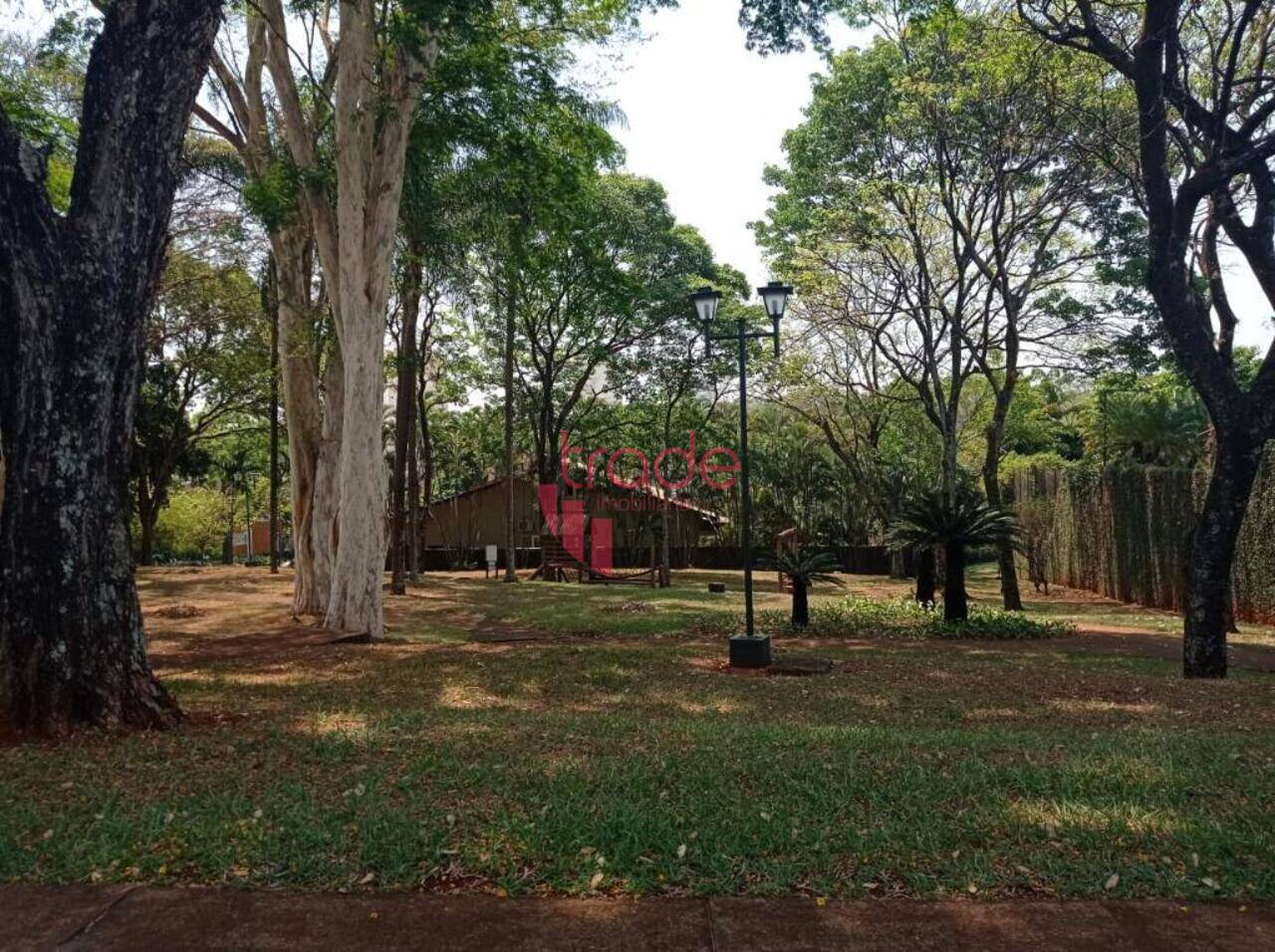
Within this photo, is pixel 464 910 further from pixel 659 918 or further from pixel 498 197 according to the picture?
pixel 498 197

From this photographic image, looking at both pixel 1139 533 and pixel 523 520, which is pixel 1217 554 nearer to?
pixel 1139 533

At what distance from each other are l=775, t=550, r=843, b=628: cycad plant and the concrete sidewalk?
10624 millimetres

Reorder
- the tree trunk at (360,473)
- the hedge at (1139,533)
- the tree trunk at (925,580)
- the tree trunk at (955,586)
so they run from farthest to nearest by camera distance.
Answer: the tree trunk at (925,580) < the hedge at (1139,533) < the tree trunk at (955,586) < the tree trunk at (360,473)

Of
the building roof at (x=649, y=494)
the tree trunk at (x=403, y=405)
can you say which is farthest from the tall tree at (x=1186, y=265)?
the building roof at (x=649, y=494)

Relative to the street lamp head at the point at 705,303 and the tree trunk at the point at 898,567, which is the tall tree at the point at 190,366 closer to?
the street lamp head at the point at 705,303

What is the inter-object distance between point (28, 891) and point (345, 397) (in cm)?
881

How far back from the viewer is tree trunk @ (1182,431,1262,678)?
9117 mm

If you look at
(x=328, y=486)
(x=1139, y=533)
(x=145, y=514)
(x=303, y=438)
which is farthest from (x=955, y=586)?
(x=145, y=514)

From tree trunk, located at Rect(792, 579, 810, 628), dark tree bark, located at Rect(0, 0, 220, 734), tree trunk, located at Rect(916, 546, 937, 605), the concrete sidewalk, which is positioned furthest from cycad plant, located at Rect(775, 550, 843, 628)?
the concrete sidewalk

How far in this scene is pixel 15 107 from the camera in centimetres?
979

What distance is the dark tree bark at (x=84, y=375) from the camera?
17.5ft

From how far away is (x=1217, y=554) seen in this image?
9250mm

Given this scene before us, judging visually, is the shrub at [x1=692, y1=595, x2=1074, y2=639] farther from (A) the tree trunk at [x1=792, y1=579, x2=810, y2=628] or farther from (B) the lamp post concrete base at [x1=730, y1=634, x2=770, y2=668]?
(B) the lamp post concrete base at [x1=730, y1=634, x2=770, y2=668]

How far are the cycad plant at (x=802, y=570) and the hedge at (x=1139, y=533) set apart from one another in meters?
5.26
